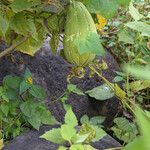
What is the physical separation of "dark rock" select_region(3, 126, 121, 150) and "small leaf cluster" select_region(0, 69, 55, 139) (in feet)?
0.19

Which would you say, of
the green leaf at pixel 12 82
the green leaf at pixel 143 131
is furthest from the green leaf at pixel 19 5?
the green leaf at pixel 143 131

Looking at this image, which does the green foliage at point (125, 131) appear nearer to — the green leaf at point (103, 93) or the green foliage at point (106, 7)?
the green leaf at point (103, 93)

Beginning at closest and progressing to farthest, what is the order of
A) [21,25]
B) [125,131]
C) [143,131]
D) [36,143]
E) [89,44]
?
[143,131], [89,44], [21,25], [36,143], [125,131]

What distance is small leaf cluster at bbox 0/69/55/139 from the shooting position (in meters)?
1.57

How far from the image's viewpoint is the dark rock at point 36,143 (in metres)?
1.35

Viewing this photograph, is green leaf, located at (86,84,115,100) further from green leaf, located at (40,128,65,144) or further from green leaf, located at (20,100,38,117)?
green leaf, located at (40,128,65,144)

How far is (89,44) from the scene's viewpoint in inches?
39.4

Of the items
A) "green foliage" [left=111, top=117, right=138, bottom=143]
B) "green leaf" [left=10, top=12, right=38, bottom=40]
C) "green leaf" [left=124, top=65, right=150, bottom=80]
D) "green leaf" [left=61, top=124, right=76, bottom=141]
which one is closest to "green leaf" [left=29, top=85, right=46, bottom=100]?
"green foliage" [left=111, top=117, right=138, bottom=143]

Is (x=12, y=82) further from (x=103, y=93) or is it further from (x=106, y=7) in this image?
(x=106, y=7)

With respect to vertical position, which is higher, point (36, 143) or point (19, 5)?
point (19, 5)

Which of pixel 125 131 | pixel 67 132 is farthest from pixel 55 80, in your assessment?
pixel 67 132

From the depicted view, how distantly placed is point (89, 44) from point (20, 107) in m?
0.69

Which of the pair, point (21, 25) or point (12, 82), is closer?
point (21, 25)

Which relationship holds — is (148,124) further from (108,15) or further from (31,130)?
(31,130)
